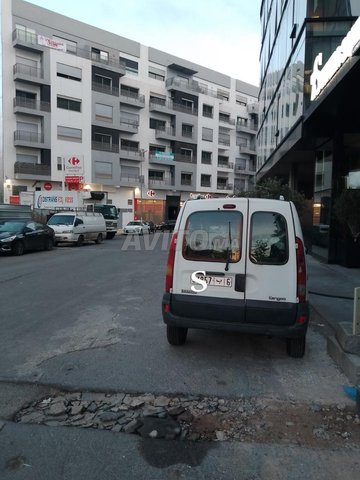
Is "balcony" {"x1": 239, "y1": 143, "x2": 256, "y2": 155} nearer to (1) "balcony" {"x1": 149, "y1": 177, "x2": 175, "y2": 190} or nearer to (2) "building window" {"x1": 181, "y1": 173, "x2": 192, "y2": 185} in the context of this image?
(2) "building window" {"x1": 181, "y1": 173, "x2": 192, "y2": 185}

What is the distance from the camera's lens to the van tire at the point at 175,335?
517 centimetres

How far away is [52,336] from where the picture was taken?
223 inches

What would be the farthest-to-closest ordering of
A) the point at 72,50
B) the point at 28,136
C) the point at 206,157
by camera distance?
1. the point at 206,157
2. the point at 72,50
3. the point at 28,136

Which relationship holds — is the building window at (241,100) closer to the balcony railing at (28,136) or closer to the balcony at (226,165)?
the balcony at (226,165)

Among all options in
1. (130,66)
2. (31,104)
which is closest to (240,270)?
(31,104)

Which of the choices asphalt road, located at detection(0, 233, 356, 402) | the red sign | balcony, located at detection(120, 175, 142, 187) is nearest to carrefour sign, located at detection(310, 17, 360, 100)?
asphalt road, located at detection(0, 233, 356, 402)

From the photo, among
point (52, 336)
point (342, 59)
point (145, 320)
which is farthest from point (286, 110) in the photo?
point (52, 336)

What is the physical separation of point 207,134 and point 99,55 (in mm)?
19470

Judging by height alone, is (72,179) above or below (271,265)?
above

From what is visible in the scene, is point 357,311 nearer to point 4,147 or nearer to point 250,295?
point 250,295

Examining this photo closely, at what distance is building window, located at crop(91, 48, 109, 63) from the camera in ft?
151

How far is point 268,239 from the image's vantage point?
183 inches

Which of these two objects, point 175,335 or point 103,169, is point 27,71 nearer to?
point 103,169

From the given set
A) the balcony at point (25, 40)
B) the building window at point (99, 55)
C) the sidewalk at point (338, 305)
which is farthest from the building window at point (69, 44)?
the sidewalk at point (338, 305)
